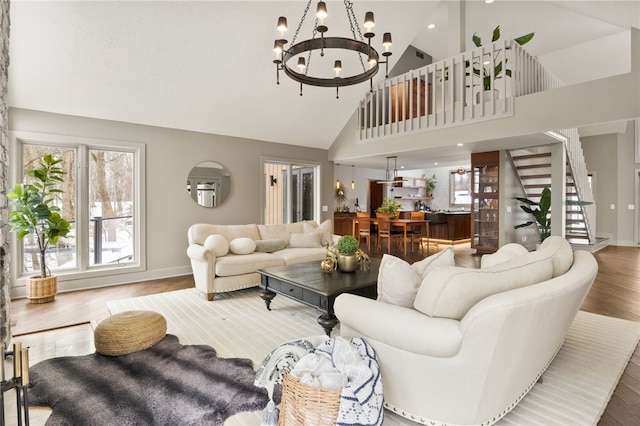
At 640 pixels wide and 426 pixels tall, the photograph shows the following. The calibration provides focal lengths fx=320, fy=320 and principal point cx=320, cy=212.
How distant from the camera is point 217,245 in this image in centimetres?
426

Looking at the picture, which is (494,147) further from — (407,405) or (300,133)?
(407,405)

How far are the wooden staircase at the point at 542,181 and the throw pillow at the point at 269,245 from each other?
5.47 metres

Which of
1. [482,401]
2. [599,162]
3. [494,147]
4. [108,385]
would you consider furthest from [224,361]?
[599,162]

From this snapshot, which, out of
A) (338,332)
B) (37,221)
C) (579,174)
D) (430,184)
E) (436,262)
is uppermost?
(430,184)

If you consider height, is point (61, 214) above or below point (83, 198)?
A: below

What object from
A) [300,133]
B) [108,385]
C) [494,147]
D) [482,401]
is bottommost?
[108,385]

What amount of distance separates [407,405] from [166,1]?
181 inches

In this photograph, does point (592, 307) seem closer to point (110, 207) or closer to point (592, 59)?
point (592, 59)

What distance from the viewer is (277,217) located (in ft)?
25.4

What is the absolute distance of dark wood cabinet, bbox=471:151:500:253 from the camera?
7.02 m

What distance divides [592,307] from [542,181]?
4223mm

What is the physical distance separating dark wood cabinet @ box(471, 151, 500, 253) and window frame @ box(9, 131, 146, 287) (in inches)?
266

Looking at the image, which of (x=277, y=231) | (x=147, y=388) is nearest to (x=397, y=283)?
(x=147, y=388)

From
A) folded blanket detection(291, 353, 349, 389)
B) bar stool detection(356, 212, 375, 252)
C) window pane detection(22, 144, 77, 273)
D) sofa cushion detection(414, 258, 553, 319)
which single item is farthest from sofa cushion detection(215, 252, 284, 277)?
bar stool detection(356, 212, 375, 252)
